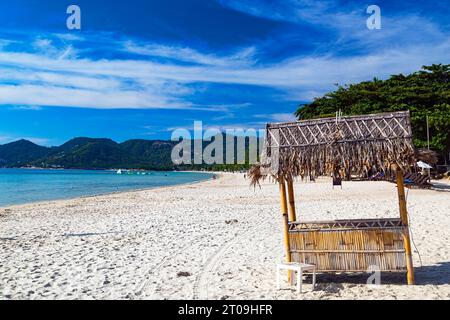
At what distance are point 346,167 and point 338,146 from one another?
0.32 metres

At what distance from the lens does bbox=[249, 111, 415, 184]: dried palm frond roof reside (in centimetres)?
543

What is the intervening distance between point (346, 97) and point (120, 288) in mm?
38748

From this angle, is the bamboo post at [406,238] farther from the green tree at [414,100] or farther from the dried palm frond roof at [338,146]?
the green tree at [414,100]

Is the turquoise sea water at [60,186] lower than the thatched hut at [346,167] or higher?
lower

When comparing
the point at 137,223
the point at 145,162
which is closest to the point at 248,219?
the point at 137,223

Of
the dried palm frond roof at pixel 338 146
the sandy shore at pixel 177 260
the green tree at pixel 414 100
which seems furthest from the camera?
the green tree at pixel 414 100

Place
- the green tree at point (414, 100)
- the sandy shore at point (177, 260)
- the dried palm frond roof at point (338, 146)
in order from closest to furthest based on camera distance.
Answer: the dried palm frond roof at point (338, 146) → the sandy shore at point (177, 260) → the green tree at point (414, 100)

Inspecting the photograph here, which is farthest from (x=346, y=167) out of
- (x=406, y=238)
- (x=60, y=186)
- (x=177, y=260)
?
(x=60, y=186)

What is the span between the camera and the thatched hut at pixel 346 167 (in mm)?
5492

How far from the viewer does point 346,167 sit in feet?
18.1

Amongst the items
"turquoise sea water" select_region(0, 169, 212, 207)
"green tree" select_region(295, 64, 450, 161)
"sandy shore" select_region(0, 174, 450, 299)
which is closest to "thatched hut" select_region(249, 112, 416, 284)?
"sandy shore" select_region(0, 174, 450, 299)

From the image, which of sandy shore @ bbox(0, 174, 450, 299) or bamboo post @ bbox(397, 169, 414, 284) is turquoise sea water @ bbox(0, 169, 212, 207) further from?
bamboo post @ bbox(397, 169, 414, 284)

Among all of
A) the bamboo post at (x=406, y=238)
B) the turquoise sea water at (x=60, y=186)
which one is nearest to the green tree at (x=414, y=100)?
the turquoise sea water at (x=60, y=186)
